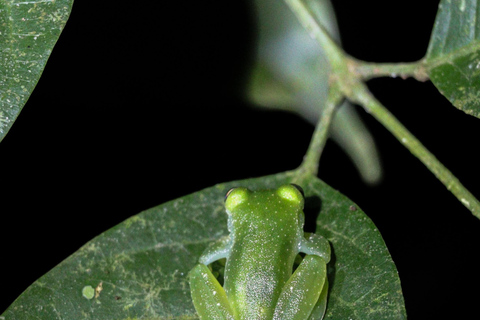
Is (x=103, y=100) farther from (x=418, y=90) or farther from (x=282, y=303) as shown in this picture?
(x=418, y=90)

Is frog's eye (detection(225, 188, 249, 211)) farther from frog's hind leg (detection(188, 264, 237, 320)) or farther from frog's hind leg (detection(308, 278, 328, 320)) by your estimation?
frog's hind leg (detection(308, 278, 328, 320))

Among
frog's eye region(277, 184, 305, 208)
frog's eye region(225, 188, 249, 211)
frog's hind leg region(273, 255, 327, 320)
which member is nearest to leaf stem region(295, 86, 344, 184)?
frog's eye region(277, 184, 305, 208)

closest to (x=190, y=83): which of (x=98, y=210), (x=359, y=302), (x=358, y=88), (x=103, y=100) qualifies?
(x=103, y=100)

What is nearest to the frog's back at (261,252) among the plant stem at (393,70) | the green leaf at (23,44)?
the plant stem at (393,70)

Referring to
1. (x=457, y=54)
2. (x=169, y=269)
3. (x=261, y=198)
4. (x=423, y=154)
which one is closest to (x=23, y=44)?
(x=169, y=269)

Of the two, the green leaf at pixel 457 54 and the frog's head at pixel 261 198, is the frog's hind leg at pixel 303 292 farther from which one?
the green leaf at pixel 457 54
